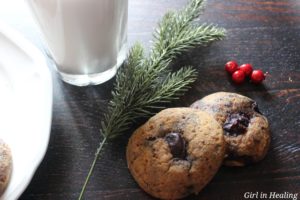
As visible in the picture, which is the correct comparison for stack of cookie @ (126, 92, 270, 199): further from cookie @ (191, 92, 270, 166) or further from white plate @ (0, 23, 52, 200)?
white plate @ (0, 23, 52, 200)

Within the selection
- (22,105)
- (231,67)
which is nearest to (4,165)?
(22,105)

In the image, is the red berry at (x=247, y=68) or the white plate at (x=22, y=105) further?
the red berry at (x=247, y=68)

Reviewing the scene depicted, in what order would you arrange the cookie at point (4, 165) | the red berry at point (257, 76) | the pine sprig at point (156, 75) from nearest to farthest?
the cookie at point (4, 165) < the pine sprig at point (156, 75) < the red berry at point (257, 76)

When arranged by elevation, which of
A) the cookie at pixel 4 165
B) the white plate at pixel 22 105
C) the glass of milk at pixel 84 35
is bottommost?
the cookie at pixel 4 165

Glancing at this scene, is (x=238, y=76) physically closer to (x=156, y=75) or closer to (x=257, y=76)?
(x=257, y=76)

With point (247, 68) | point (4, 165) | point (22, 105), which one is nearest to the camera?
point (4, 165)

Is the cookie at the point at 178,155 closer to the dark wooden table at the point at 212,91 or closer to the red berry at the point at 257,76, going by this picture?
the dark wooden table at the point at 212,91

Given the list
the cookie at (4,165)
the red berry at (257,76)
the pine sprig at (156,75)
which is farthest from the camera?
the red berry at (257,76)

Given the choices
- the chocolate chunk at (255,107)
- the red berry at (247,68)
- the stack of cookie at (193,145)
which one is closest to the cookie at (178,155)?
the stack of cookie at (193,145)
